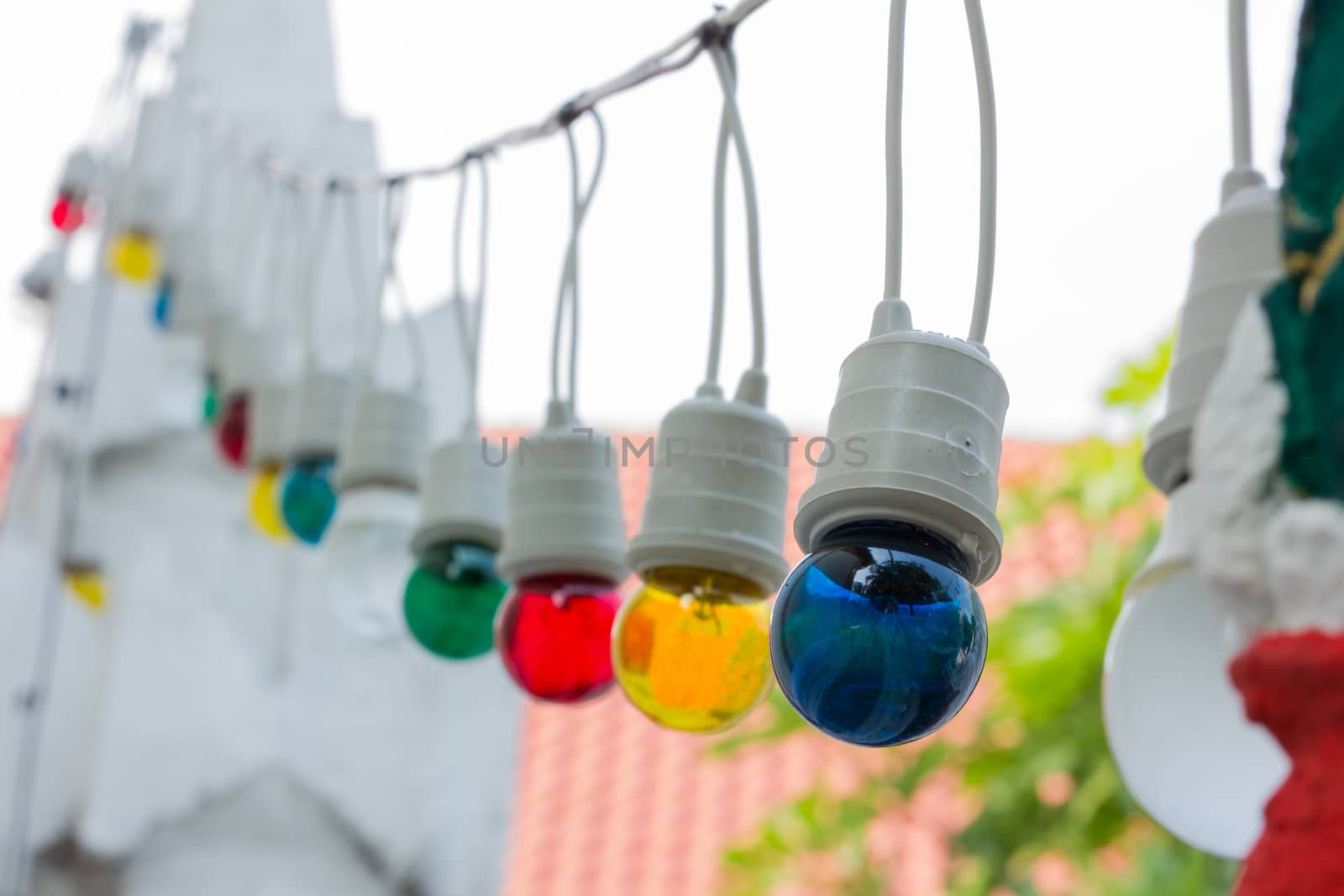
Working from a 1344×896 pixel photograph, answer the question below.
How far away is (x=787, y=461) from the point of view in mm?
698

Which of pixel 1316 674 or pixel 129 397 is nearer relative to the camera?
pixel 1316 674

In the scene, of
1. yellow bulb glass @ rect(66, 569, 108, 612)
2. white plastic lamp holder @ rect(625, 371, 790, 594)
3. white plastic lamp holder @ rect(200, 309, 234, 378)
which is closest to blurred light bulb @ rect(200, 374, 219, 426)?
white plastic lamp holder @ rect(200, 309, 234, 378)

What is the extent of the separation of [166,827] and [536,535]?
1171mm

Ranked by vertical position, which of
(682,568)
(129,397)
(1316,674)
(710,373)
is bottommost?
(1316,674)

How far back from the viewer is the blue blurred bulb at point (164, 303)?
1.64 m

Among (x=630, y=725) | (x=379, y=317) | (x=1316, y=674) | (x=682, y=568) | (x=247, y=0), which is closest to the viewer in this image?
(x=1316, y=674)

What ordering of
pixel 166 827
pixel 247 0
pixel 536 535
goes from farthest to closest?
pixel 247 0, pixel 166 827, pixel 536 535

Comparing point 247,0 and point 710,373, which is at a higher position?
point 247,0

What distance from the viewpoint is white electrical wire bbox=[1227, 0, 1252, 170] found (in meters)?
0.54

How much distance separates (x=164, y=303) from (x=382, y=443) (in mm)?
784

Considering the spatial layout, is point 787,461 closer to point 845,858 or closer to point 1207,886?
point 1207,886

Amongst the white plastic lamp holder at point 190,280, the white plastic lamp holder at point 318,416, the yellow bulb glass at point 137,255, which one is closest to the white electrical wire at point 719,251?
the white plastic lamp holder at point 318,416

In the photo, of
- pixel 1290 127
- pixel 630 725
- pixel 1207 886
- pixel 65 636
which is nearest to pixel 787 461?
pixel 1290 127

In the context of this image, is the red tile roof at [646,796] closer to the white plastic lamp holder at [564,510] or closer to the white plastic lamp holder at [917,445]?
the white plastic lamp holder at [564,510]
